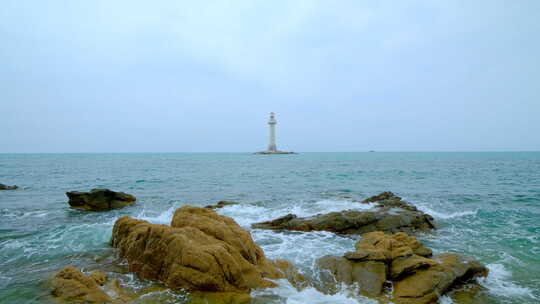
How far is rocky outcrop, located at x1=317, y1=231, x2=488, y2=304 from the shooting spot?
27.3 feet

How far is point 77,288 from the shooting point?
7863 millimetres

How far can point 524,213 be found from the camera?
20328mm

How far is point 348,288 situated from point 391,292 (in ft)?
3.69

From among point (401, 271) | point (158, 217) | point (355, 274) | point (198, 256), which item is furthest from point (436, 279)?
point (158, 217)

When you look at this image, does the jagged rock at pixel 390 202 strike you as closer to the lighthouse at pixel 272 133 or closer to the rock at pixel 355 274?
the rock at pixel 355 274

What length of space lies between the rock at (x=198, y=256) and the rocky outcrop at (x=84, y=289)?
1067 millimetres

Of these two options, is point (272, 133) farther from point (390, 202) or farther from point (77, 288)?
point (77, 288)

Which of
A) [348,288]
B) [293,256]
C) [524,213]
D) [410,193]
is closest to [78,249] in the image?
[293,256]

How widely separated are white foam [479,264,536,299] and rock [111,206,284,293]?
603 centimetres

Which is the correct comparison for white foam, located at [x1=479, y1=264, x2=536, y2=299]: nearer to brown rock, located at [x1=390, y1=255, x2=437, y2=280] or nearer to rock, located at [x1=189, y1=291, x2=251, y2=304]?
brown rock, located at [x1=390, y1=255, x2=437, y2=280]

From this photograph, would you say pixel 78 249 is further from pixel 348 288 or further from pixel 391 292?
pixel 391 292

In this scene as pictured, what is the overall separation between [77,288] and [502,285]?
11630 mm

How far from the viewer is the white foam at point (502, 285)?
28.5ft

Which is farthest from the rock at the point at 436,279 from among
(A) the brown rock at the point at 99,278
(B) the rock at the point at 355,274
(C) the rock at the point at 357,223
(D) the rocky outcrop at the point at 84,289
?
(A) the brown rock at the point at 99,278
